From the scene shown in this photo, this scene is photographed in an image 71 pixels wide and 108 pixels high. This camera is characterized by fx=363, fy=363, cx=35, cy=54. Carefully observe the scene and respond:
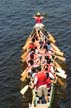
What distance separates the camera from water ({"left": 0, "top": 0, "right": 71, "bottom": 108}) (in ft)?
103

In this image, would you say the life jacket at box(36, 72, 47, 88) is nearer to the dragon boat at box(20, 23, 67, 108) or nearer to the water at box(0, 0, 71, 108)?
the dragon boat at box(20, 23, 67, 108)

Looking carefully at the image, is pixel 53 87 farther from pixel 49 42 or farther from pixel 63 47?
pixel 63 47

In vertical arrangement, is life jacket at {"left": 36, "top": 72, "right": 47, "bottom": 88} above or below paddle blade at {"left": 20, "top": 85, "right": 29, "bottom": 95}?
above

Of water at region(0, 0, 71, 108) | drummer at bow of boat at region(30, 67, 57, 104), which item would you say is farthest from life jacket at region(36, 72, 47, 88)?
water at region(0, 0, 71, 108)

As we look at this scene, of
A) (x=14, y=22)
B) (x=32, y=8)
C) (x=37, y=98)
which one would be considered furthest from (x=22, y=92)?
(x=32, y=8)

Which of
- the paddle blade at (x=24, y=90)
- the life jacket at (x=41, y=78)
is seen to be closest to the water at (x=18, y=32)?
the paddle blade at (x=24, y=90)

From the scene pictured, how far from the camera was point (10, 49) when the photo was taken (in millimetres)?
38406

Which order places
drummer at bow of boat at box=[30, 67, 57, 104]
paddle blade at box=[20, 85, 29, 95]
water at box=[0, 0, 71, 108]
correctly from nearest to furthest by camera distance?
1. drummer at bow of boat at box=[30, 67, 57, 104]
2. paddle blade at box=[20, 85, 29, 95]
3. water at box=[0, 0, 71, 108]

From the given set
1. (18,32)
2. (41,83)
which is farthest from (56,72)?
(18,32)

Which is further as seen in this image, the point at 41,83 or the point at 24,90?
the point at 24,90

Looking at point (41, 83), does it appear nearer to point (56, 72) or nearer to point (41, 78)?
point (41, 78)

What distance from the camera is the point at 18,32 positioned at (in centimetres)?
4206

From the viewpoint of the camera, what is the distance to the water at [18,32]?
31.3 m

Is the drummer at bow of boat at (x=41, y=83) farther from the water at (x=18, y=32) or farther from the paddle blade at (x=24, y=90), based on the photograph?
the water at (x=18, y=32)
